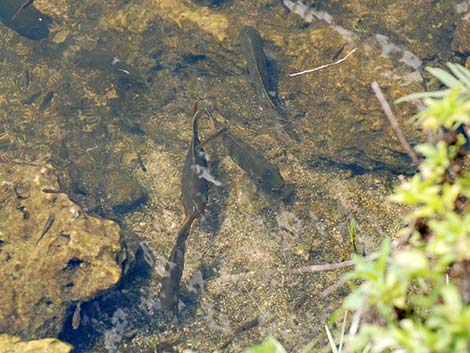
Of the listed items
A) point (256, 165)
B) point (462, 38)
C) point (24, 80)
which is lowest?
point (24, 80)

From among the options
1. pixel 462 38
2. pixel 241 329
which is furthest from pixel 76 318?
pixel 462 38

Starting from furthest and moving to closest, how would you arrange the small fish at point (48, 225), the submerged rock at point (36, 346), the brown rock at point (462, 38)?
the brown rock at point (462, 38) < the small fish at point (48, 225) < the submerged rock at point (36, 346)

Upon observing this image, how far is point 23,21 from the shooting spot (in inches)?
332

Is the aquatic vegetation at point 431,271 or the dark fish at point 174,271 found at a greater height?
the aquatic vegetation at point 431,271

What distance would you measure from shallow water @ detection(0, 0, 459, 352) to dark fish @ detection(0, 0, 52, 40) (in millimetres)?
151

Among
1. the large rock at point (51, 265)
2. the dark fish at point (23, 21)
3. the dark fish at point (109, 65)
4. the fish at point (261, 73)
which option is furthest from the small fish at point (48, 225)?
the dark fish at point (23, 21)

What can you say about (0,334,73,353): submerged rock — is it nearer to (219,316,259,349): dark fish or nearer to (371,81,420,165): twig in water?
(219,316,259,349): dark fish

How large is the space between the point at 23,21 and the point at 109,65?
2288 millimetres

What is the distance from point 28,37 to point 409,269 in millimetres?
8979

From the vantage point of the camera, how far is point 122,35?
7984mm

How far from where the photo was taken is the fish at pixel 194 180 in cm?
605

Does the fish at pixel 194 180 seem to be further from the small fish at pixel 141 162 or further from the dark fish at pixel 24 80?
the dark fish at pixel 24 80

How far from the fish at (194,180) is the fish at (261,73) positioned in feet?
3.38

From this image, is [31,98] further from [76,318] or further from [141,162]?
[76,318]
